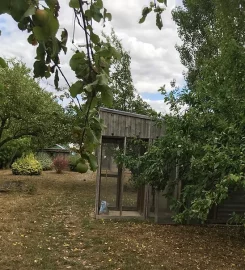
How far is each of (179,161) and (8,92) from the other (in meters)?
7.48

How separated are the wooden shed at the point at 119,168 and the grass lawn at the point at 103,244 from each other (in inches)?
22.2

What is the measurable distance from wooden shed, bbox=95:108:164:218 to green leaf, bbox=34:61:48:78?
719cm

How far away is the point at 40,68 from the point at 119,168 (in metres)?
7.62

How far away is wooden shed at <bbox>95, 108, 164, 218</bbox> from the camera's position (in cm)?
833

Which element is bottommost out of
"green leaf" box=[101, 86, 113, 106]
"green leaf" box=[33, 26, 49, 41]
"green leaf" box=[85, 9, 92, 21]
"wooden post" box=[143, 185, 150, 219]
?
"wooden post" box=[143, 185, 150, 219]

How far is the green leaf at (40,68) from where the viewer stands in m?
0.97

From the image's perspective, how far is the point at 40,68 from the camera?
3.23ft

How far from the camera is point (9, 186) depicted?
13930 millimetres

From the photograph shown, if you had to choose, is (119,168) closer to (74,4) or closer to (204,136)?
(204,136)

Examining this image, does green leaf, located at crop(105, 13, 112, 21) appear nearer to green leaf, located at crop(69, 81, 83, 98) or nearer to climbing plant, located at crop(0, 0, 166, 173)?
climbing plant, located at crop(0, 0, 166, 173)

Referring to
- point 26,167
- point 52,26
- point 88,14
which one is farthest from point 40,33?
point 26,167

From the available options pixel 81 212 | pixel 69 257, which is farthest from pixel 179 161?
pixel 81 212

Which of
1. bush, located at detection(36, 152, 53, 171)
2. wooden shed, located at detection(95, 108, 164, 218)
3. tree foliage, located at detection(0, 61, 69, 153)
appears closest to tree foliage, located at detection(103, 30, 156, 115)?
tree foliage, located at detection(0, 61, 69, 153)

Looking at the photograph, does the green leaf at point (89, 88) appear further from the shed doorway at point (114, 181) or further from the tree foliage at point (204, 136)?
the shed doorway at point (114, 181)
